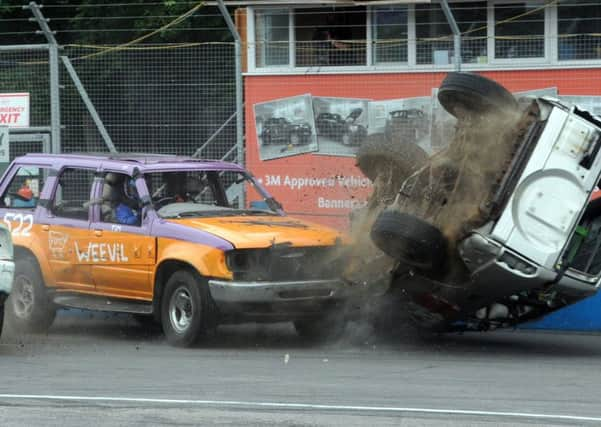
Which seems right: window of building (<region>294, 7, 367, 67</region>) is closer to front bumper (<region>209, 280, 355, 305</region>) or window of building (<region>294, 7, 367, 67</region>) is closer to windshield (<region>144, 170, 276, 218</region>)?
windshield (<region>144, 170, 276, 218</region>)

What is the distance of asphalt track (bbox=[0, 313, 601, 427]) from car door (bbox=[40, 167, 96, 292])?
0.65m

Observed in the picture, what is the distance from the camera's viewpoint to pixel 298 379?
10.1 metres

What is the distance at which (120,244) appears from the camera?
12719mm

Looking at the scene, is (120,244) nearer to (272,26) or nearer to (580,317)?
(580,317)

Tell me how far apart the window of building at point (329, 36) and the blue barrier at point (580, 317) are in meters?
6.17

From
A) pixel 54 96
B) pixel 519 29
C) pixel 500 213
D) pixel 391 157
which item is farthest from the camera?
pixel 519 29

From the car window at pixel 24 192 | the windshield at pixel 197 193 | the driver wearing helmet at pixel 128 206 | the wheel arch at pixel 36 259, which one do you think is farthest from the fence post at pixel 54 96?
the driver wearing helmet at pixel 128 206

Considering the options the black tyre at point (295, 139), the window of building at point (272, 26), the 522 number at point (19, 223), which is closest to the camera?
the 522 number at point (19, 223)

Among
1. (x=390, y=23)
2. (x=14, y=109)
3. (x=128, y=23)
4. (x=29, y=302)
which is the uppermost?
(x=128, y=23)

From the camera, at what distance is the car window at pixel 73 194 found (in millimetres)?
13352

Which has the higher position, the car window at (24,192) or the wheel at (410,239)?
the car window at (24,192)

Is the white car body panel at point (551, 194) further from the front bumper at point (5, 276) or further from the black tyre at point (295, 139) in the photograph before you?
the black tyre at point (295, 139)

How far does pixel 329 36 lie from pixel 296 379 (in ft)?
37.1

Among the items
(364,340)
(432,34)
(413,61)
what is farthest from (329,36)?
(364,340)
